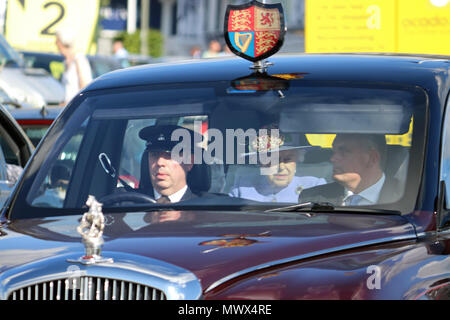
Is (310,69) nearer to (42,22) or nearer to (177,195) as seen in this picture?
(177,195)

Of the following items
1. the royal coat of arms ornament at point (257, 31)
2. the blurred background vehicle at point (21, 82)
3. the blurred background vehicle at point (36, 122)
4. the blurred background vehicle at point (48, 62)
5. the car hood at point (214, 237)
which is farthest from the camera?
the blurred background vehicle at point (48, 62)

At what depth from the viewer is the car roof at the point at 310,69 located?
3854mm

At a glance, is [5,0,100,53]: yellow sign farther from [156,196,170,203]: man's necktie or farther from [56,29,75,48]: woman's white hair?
[156,196,170,203]: man's necktie

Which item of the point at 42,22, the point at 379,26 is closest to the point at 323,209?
the point at 379,26

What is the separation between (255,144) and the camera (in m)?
3.76

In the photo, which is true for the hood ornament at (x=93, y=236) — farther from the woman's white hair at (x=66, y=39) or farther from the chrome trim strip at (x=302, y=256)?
the woman's white hair at (x=66, y=39)

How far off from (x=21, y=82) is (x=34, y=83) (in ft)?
0.99

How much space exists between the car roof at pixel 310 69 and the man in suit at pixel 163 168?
21cm

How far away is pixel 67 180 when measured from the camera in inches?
164

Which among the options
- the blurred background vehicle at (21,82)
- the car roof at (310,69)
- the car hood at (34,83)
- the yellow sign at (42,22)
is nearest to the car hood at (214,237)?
the car roof at (310,69)
